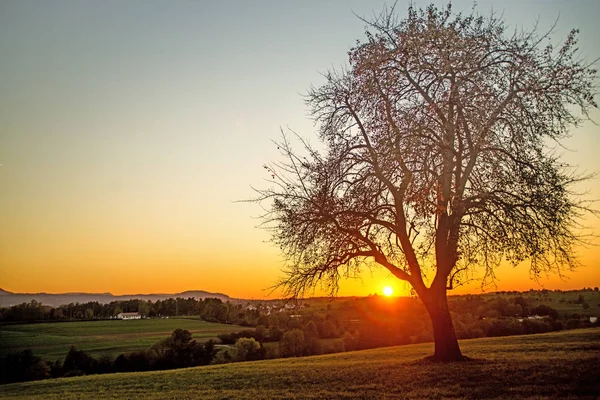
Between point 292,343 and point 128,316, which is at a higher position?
point 128,316

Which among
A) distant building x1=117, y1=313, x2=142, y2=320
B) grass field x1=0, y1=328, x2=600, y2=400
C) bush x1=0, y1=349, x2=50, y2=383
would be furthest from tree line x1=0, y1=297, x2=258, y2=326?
grass field x1=0, y1=328, x2=600, y2=400

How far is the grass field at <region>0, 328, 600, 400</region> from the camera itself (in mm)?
13781

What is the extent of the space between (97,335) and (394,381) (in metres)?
81.8

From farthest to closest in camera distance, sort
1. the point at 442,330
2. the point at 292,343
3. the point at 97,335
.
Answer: the point at 97,335 < the point at 292,343 < the point at 442,330

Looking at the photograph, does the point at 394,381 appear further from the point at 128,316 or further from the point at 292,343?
the point at 128,316

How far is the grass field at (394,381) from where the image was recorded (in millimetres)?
13781

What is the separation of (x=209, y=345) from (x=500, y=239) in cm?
4791

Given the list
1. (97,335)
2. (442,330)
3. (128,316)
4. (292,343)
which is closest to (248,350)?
(292,343)

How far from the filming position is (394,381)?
16.5m

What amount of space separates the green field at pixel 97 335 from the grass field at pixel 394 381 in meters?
39.8

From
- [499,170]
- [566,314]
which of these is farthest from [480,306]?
[499,170]

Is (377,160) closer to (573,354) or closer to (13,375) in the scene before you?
(573,354)

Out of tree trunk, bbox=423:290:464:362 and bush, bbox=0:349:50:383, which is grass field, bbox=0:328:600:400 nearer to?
tree trunk, bbox=423:290:464:362

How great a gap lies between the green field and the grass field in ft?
130
